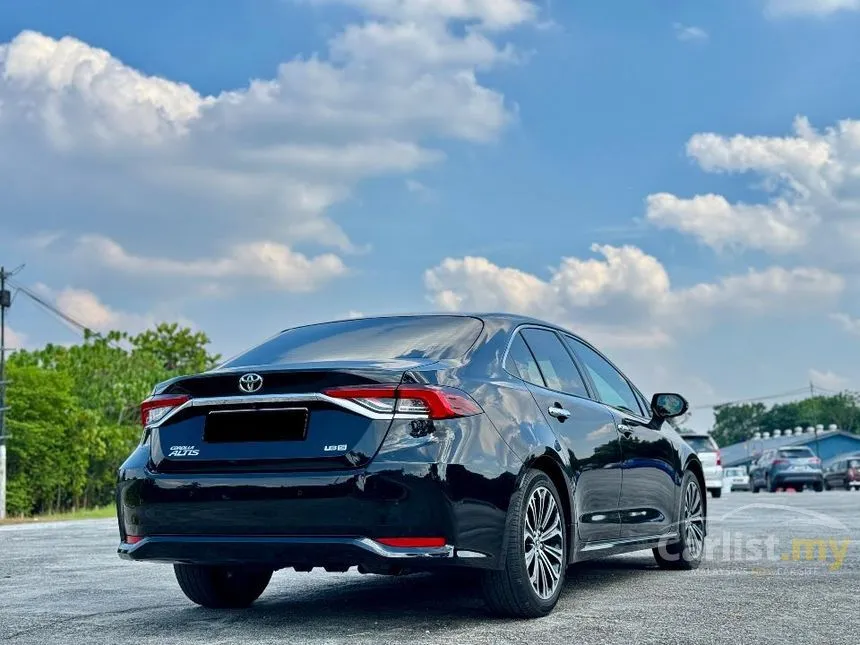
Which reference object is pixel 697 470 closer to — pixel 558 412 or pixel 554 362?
pixel 554 362

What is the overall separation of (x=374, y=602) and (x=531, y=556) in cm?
125

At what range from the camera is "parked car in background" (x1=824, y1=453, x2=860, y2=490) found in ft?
150

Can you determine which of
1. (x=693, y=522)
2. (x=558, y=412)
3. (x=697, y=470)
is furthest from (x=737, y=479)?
(x=558, y=412)

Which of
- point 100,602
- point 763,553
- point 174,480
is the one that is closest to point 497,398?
point 174,480

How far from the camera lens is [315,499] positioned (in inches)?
215

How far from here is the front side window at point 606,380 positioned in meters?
7.57

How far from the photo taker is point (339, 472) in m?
5.45

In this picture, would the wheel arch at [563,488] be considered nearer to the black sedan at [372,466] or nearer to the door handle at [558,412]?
the black sedan at [372,466]

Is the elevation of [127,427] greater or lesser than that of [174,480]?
greater

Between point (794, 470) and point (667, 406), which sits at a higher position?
point (794, 470)

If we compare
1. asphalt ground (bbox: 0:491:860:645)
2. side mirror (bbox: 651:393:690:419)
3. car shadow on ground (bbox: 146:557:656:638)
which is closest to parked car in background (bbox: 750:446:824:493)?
asphalt ground (bbox: 0:491:860:645)

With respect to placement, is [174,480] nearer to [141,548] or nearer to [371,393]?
[141,548]

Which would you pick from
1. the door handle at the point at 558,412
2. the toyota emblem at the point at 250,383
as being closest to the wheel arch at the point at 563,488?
the door handle at the point at 558,412

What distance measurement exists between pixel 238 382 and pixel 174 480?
0.54 metres
